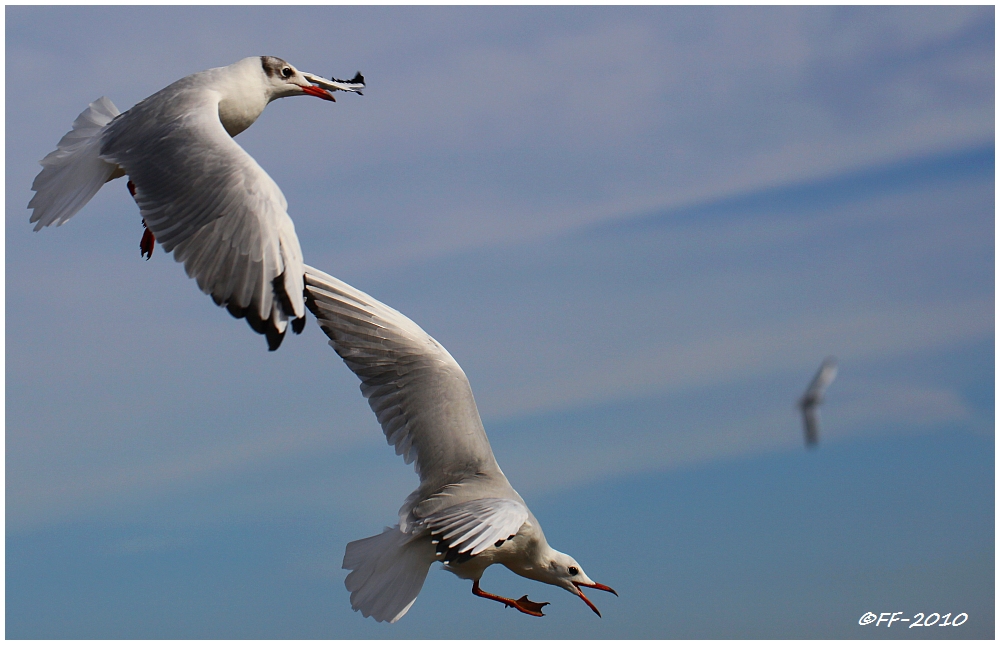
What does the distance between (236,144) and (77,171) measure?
92cm

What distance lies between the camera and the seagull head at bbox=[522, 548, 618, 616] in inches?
230

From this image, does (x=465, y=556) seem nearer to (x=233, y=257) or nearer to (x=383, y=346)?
(x=383, y=346)

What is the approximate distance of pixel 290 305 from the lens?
464cm

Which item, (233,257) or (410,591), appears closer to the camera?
(233,257)

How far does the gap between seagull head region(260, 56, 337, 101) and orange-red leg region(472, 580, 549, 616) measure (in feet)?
7.66

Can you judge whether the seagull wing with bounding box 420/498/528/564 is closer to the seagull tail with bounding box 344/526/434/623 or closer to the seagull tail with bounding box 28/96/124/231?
the seagull tail with bounding box 344/526/434/623

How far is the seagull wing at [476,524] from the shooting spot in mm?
5113

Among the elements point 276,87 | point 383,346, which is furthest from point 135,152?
point 383,346

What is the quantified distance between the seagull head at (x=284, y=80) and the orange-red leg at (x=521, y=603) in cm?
233

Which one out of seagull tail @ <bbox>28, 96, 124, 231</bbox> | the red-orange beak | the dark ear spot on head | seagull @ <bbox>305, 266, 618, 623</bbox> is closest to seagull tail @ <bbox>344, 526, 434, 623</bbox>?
seagull @ <bbox>305, 266, 618, 623</bbox>

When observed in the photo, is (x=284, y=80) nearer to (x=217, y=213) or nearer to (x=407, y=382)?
(x=217, y=213)

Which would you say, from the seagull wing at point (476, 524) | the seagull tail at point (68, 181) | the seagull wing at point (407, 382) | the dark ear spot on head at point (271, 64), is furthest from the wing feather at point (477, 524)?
the dark ear spot on head at point (271, 64)

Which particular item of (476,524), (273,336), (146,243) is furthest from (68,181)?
(476,524)

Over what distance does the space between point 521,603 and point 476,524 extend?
969 millimetres
